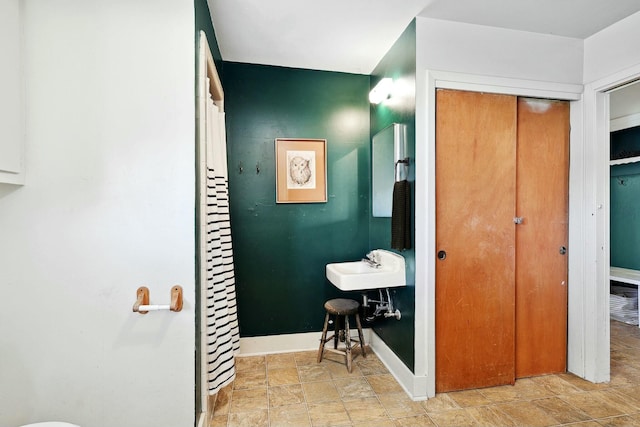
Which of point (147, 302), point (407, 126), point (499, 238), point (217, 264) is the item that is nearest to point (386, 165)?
point (407, 126)

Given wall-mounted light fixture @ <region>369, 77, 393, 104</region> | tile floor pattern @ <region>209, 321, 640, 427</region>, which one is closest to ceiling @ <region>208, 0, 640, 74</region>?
wall-mounted light fixture @ <region>369, 77, 393, 104</region>

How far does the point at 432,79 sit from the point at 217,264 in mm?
1829

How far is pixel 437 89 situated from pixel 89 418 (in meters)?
2.64

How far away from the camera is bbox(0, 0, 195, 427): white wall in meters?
1.32

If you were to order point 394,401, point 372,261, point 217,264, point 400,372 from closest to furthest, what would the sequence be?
point 217,264
point 394,401
point 400,372
point 372,261

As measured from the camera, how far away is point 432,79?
6.61ft

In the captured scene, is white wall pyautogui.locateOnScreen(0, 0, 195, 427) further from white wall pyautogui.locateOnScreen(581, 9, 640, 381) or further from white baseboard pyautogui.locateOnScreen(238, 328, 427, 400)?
white wall pyautogui.locateOnScreen(581, 9, 640, 381)

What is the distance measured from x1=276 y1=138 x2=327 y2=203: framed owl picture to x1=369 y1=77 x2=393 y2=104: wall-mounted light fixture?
57 centimetres

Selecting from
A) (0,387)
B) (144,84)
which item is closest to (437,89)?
(144,84)

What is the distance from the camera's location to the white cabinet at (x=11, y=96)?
120cm

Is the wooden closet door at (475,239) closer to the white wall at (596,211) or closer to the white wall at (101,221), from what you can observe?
the white wall at (596,211)

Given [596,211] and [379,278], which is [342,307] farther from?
[596,211]

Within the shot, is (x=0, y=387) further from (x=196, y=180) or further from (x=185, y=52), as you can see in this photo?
(x=185, y=52)

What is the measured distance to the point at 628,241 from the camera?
3.82 m
